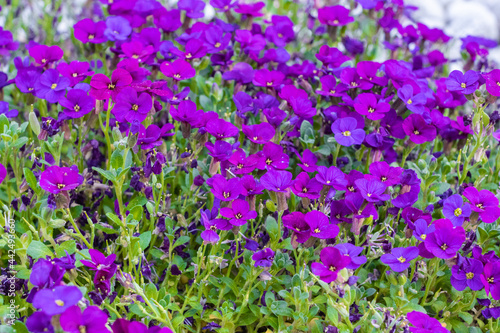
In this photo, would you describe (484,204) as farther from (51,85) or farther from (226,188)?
(51,85)

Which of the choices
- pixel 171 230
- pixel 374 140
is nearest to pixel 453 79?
pixel 374 140

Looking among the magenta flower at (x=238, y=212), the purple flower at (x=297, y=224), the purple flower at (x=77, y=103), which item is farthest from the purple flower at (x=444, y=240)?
the purple flower at (x=77, y=103)

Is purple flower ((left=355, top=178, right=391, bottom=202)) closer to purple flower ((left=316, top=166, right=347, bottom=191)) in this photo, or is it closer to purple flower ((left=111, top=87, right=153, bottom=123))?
purple flower ((left=316, top=166, right=347, bottom=191))

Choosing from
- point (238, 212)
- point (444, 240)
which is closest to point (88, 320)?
point (238, 212)

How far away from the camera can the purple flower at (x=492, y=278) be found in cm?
191

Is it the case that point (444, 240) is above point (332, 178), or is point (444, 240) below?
below

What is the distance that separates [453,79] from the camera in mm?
2432

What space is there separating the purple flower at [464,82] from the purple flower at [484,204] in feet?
1.62

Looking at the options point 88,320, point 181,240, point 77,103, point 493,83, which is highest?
point 493,83

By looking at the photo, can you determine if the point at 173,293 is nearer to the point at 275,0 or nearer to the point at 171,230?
the point at 171,230

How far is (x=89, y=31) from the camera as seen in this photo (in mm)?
2812

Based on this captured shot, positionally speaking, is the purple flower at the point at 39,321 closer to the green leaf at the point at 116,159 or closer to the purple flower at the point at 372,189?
the green leaf at the point at 116,159

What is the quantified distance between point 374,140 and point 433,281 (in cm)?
66

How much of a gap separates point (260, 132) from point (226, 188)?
1.23 ft
